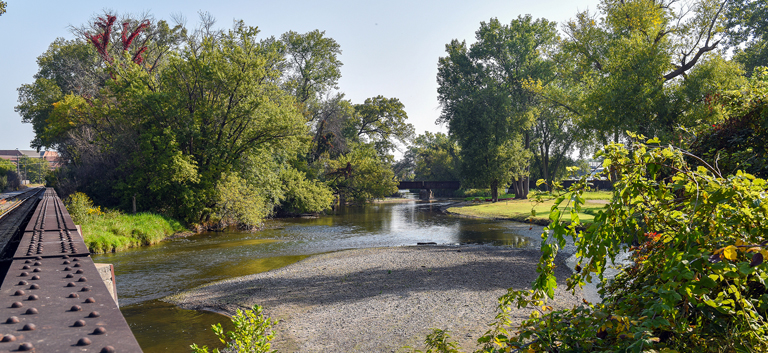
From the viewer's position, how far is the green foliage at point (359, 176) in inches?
1962

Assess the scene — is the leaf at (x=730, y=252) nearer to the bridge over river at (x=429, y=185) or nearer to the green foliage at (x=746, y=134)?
the green foliage at (x=746, y=134)

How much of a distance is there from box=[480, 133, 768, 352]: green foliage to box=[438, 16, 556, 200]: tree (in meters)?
41.5

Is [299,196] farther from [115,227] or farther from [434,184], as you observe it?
[434,184]

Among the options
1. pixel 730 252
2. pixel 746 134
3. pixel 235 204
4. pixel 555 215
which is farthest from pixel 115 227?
pixel 730 252

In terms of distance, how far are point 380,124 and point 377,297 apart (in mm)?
46319

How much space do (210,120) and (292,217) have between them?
12.3 m

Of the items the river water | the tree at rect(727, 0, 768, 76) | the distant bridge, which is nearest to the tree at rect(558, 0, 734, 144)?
the river water

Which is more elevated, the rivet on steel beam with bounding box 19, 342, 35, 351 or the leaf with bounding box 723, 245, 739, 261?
the leaf with bounding box 723, 245, 739, 261

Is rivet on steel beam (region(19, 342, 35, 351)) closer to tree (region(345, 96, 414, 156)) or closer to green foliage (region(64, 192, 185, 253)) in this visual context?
green foliage (region(64, 192, 185, 253))

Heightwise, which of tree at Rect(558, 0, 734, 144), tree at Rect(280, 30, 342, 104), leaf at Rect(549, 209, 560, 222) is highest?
tree at Rect(280, 30, 342, 104)

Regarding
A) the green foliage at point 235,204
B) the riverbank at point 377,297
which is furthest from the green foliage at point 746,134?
the green foliage at point 235,204

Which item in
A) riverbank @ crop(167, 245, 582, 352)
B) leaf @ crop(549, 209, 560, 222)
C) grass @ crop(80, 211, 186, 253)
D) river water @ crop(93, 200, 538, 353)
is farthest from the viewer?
grass @ crop(80, 211, 186, 253)

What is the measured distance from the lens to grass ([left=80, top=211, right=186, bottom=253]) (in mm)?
17969

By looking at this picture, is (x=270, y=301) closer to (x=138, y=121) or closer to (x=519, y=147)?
(x=138, y=121)
